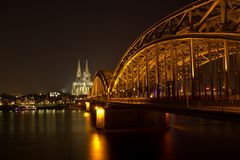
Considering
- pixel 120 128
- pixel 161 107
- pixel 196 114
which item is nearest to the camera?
pixel 196 114

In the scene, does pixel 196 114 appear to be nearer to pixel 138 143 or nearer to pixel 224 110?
pixel 224 110

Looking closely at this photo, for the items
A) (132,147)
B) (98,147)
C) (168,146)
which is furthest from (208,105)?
(98,147)

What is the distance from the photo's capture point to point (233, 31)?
2298cm

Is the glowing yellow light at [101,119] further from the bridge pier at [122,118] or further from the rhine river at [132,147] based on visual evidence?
the rhine river at [132,147]

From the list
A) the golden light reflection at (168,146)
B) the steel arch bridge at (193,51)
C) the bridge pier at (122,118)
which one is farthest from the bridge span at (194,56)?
the golden light reflection at (168,146)

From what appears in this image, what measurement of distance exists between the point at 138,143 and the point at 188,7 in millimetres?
17658

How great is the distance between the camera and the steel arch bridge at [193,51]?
25.3 metres

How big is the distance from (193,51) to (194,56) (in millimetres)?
558

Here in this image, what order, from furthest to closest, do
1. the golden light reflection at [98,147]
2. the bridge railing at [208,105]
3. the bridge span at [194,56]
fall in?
Answer: 1. the golden light reflection at [98,147]
2. the bridge span at [194,56]
3. the bridge railing at [208,105]

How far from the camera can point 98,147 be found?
3928 cm

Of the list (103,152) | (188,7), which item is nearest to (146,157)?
(103,152)

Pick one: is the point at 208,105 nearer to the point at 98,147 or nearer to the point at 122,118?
the point at 98,147

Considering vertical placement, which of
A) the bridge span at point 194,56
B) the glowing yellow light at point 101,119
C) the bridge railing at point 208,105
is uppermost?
the bridge span at point 194,56

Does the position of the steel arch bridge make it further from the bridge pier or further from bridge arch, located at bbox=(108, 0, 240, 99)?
the bridge pier
